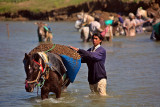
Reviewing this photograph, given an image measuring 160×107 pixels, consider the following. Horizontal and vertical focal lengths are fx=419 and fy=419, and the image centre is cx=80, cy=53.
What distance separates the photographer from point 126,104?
330 inches

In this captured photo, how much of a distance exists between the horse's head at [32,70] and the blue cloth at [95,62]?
1.22 meters

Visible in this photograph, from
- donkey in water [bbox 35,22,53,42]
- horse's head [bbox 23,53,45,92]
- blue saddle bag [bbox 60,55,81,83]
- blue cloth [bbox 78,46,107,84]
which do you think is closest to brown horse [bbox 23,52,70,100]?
horse's head [bbox 23,53,45,92]

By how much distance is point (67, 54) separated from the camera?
7914mm

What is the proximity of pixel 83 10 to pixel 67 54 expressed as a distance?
148 ft

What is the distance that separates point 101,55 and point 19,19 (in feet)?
176

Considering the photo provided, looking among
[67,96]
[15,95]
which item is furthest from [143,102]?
[15,95]

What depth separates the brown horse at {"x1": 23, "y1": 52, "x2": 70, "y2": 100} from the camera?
22.2ft

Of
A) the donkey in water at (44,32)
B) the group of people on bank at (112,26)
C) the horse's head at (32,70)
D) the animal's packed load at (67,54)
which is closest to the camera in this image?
the horse's head at (32,70)

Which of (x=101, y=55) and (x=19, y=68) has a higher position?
(x=101, y=55)

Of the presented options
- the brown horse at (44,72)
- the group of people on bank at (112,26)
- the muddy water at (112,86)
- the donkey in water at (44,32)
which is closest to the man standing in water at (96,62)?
the muddy water at (112,86)

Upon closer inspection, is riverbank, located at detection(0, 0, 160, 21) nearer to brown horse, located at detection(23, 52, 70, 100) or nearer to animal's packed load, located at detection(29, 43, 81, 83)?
animal's packed load, located at detection(29, 43, 81, 83)

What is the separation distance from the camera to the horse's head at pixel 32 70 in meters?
6.74

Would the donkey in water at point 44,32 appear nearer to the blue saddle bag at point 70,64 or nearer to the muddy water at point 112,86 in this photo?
the muddy water at point 112,86

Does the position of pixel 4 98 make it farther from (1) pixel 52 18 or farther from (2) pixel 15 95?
(1) pixel 52 18
